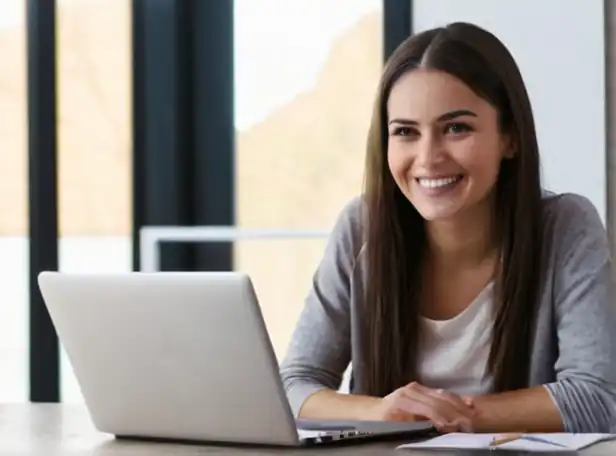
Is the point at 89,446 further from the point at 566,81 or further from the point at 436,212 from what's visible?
the point at 566,81

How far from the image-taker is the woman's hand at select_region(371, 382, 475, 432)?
1522 millimetres

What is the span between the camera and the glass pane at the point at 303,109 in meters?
3.20

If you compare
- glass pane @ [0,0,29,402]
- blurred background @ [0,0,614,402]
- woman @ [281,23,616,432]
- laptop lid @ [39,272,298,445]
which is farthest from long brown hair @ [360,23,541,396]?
glass pane @ [0,0,29,402]

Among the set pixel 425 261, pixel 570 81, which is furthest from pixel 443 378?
pixel 570 81

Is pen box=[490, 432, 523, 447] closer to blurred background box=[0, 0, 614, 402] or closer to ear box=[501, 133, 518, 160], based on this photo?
ear box=[501, 133, 518, 160]

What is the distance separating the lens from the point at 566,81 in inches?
117

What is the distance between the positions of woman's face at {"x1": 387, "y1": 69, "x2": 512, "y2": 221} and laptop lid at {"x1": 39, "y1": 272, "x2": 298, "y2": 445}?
2.09 feet

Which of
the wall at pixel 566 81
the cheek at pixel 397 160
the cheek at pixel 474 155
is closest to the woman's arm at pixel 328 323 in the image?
the cheek at pixel 397 160

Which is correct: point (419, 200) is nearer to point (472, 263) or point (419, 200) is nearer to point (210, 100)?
point (472, 263)

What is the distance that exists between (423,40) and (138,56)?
4.79 feet

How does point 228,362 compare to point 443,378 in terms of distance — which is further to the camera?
point 443,378

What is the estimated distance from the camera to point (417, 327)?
1891 mm

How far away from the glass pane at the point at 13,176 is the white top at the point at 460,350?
135cm

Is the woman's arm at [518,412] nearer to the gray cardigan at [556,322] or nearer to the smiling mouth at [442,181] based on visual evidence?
the gray cardigan at [556,322]
